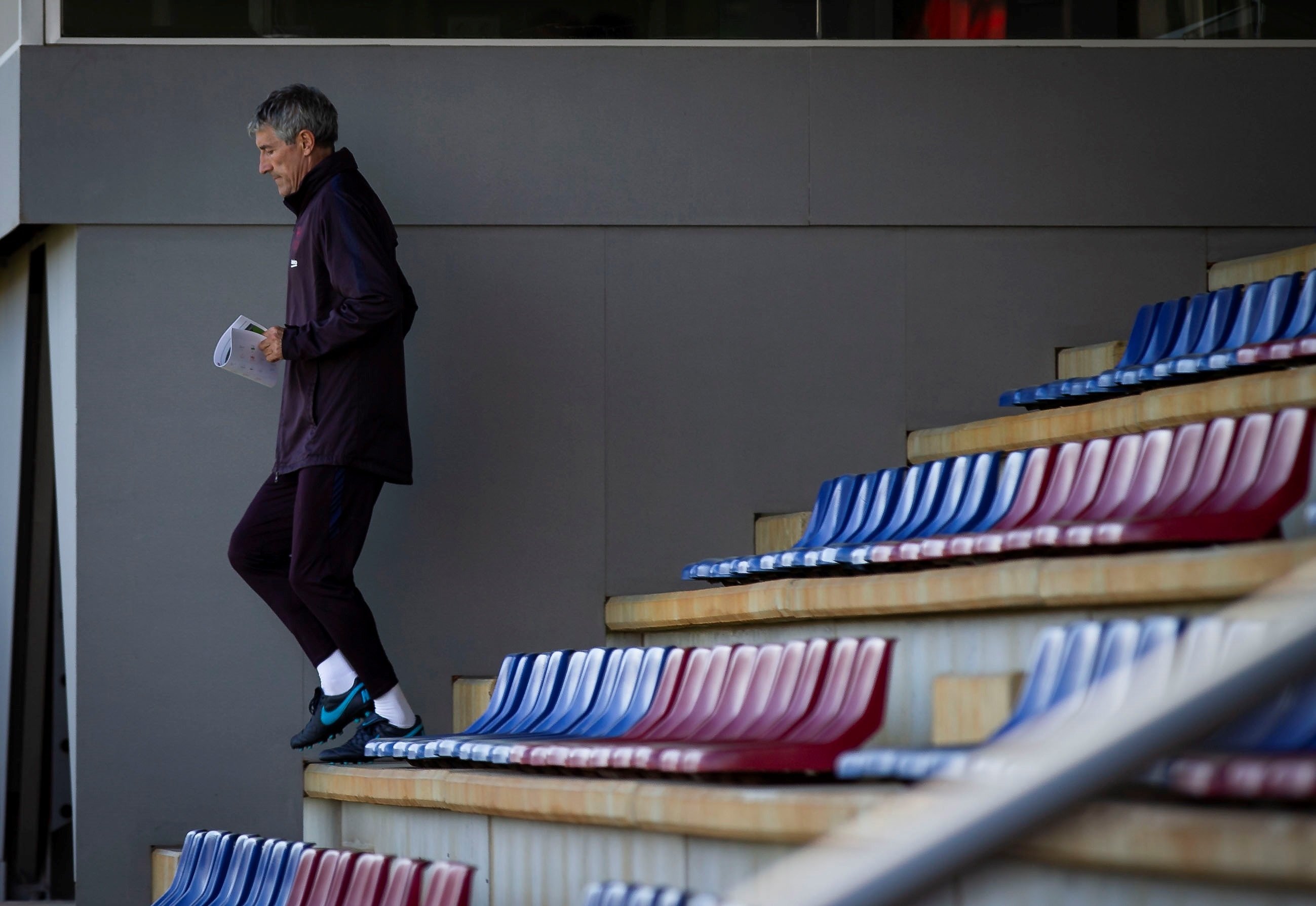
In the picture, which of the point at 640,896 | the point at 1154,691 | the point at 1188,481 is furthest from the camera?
the point at 1188,481

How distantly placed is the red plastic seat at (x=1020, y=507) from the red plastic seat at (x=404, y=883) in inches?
28.6

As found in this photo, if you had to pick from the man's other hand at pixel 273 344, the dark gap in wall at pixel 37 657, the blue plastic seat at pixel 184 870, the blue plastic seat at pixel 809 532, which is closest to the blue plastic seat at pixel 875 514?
the blue plastic seat at pixel 809 532

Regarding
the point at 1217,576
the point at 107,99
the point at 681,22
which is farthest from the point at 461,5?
the point at 1217,576

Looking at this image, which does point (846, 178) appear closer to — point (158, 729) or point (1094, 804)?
point (158, 729)

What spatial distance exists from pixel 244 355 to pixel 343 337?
0.18 m

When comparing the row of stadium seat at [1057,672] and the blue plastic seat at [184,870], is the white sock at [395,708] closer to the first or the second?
the blue plastic seat at [184,870]

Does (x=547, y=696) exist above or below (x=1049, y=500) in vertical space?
below

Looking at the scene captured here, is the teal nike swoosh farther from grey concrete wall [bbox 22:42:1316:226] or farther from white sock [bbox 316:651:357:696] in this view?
grey concrete wall [bbox 22:42:1316:226]

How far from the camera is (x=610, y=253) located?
3.00 metres

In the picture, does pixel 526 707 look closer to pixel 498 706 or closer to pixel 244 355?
pixel 498 706

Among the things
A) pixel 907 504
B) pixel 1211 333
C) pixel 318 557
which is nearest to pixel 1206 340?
pixel 1211 333

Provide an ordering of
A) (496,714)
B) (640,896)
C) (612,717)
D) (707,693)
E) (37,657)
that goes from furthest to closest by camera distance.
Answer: (37,657)
(496,714)
(612,717)
(707,693)
(640,896)

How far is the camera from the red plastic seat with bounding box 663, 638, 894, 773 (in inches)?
63.0

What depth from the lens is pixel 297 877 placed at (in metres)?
2.15
